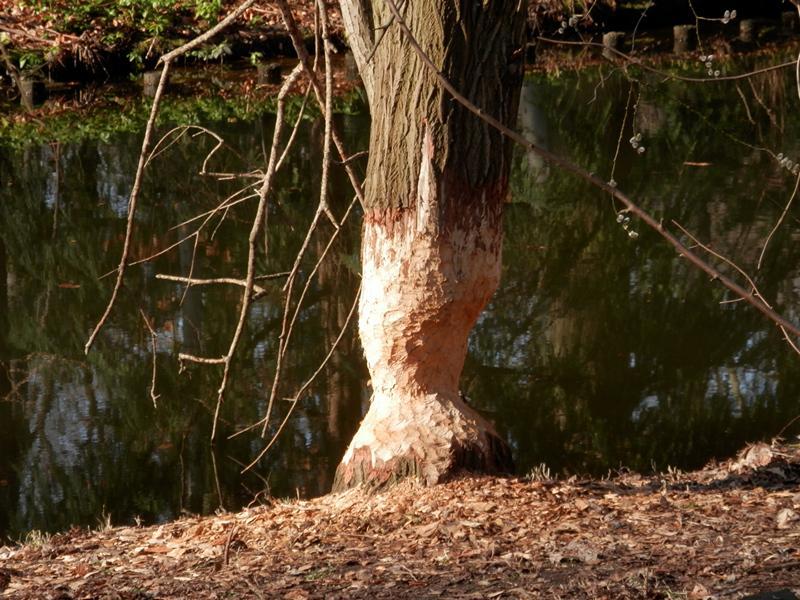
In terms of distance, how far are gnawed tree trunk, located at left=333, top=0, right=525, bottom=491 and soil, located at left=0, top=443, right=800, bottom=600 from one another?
0.24 metres

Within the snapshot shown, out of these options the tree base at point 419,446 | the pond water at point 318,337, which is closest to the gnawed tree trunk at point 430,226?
the tree base at point 419,446

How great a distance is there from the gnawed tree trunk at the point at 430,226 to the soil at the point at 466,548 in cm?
24

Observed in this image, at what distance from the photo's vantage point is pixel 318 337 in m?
9.13

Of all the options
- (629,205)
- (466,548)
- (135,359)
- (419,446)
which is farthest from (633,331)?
(629,205)

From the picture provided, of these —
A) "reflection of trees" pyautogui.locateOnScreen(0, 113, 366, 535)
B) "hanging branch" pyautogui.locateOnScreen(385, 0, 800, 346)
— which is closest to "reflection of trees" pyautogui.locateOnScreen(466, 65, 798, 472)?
"reflection of trees" pyautogui.locateOnScreen(0, 113, 366, 535)

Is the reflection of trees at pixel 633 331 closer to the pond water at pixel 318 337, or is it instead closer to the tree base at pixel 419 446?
the pond water at pixel 318 337

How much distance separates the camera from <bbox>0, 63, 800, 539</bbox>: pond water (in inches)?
285

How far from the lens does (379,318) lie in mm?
5082

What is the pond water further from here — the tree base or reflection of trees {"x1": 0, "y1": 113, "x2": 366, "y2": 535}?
the tree base

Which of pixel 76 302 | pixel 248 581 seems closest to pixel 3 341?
pixel 76 302

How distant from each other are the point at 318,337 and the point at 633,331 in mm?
2618

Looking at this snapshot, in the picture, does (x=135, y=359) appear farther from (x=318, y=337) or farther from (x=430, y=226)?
(x=430, y=226)

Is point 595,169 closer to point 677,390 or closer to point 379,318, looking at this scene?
point 677,390

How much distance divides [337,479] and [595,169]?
31.4ft
